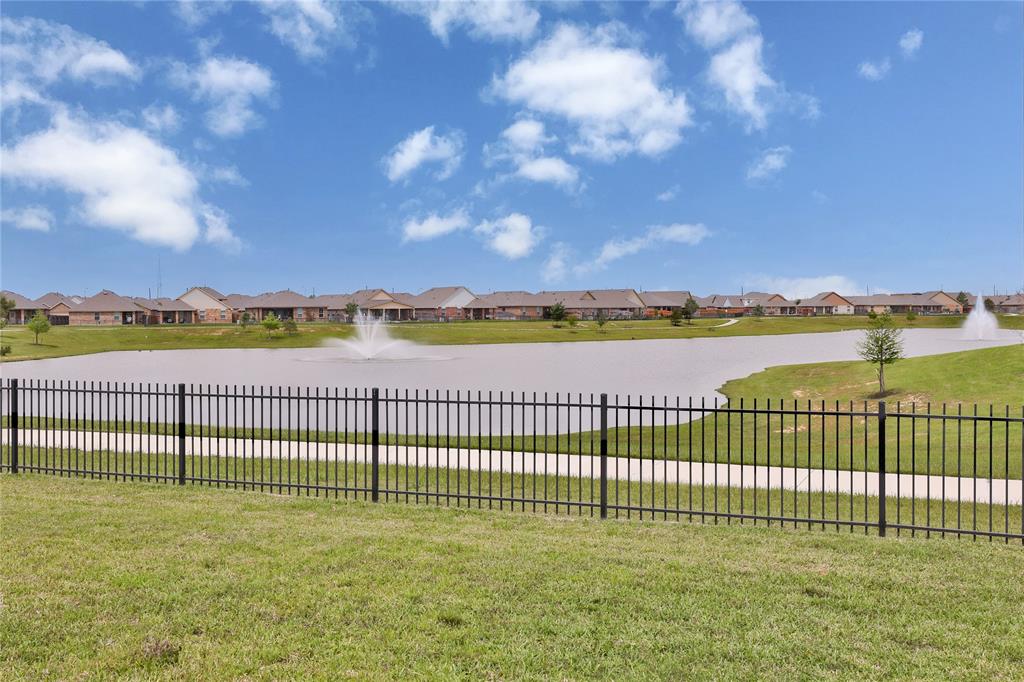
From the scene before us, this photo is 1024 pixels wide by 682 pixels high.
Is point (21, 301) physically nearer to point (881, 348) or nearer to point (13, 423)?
point (13, 423)

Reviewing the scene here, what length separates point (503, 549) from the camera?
7758 millimetres

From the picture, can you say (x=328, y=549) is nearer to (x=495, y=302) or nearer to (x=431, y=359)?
(x=431, y=359)

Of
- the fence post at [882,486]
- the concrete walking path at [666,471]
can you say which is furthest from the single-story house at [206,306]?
the fence post at [882,486]

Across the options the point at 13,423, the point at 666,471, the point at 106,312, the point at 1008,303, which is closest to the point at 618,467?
the point at 666,471

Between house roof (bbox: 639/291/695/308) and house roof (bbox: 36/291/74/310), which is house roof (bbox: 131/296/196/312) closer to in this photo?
house roof (bbox: 36/291/74/310)

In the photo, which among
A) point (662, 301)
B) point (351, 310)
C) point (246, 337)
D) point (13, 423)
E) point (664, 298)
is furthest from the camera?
point (664, 298)

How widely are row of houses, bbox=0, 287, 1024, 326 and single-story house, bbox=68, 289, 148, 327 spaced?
0.48 ft

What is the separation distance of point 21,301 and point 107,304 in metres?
18.3

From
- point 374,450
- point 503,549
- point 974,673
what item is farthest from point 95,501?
point 974,673

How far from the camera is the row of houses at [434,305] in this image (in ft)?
408

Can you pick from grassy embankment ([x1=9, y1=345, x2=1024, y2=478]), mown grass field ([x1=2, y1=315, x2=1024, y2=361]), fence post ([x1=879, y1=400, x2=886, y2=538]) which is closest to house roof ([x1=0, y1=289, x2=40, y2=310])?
mown grass field ([x1=2, y1=315, x2=1024, y2=361])

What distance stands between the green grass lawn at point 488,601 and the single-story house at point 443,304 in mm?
133886

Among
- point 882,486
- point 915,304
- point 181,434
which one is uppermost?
point 915,304

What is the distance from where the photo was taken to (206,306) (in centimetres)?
13362
